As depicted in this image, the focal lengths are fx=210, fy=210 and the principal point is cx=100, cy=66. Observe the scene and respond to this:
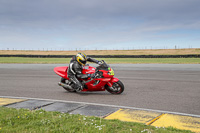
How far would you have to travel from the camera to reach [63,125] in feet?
14.8

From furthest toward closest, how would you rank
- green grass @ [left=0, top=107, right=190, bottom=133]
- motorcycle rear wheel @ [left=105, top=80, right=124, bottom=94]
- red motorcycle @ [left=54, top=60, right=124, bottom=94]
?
1. motorcycle rear wheel @ [left=105, top=80, right=124, bottom=94]
2. red motorcycle @ [left=54, top=60, right=124, bottom=94]
3. green grass @ [left=0, top=107, right=190, bottom=133]

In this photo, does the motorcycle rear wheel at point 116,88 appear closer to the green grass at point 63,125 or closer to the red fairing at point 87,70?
the red fairing at point 87,70

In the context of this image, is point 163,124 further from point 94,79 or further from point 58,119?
point 94,79

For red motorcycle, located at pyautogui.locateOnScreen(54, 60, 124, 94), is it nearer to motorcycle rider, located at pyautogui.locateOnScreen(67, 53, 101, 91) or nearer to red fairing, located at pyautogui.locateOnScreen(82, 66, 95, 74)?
red fairing, located at pyautogui.locateOnScreen(82, 66, 95, 74)

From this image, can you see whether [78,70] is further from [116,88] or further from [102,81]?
[116,88]

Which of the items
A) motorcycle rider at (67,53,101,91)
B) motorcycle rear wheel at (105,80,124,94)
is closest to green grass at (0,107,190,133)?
motorcycle rider at (67,53,101,91)

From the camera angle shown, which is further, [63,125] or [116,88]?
[116,88]

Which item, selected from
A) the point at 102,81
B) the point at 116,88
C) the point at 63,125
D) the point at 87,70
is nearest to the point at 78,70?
the point at 87,70

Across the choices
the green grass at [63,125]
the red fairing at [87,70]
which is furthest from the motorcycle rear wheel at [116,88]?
the green grass at [63,125]

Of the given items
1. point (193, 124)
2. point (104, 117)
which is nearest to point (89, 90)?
point (104, 117)

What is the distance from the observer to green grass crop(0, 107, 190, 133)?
4188 mm

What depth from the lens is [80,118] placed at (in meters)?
4.94

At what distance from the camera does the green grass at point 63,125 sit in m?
4.19

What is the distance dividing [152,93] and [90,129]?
4837 millimetres
